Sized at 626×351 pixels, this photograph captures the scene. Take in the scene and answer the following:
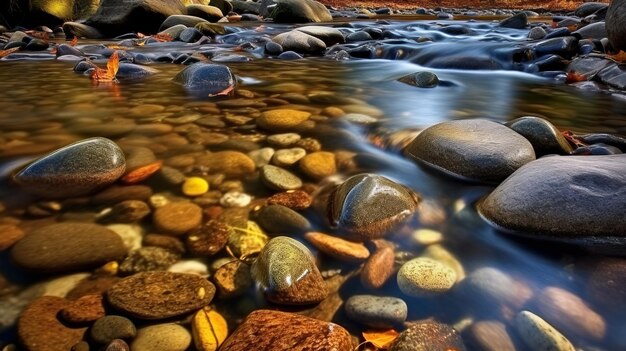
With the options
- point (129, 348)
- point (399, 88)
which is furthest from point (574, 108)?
point (129, 348)

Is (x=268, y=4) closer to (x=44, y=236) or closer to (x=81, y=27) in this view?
(x=81, y=27)

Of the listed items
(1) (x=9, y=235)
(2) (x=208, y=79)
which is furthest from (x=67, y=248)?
(2) (x=208, y=79)

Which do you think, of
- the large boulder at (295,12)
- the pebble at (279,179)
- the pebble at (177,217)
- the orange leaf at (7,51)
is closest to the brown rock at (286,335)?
the pebble at (177,217)

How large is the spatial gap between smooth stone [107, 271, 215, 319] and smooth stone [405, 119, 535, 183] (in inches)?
52.5

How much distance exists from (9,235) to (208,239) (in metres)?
0.71

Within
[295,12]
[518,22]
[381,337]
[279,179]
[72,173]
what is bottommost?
[381,337]

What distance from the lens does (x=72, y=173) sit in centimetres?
169

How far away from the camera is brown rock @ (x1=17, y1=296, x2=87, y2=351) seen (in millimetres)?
987

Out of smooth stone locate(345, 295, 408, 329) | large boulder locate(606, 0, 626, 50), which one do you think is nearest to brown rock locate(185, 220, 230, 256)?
smooth stone locate(345, 295, 408, 329)

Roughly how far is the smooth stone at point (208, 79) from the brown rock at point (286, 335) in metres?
2.94

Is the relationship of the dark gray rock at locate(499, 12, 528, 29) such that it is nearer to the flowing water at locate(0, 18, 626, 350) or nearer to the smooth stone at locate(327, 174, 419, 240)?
the flowing water at locate(0, 18, 626, 350)

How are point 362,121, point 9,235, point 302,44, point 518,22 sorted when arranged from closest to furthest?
point 9,235
point 362,121
point 302,44
point 518,22

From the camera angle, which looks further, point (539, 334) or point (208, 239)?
point (208, 239)

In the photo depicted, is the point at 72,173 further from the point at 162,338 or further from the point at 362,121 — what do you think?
the point at 362,121
